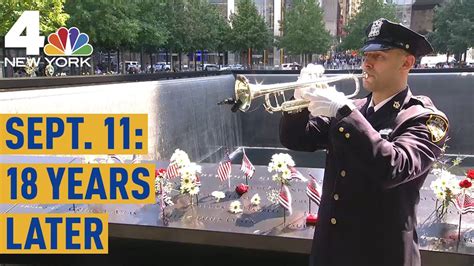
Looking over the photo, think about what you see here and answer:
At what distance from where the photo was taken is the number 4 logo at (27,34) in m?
16.1

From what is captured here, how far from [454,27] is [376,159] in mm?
35990

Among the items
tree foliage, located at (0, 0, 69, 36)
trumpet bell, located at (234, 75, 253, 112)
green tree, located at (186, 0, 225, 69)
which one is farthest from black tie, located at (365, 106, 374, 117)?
green tree, located at (186, 0, 225, 69)

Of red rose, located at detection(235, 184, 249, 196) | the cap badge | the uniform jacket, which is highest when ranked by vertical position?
the cap badge

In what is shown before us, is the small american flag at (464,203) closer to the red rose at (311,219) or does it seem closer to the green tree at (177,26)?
the red rose at (311,219)

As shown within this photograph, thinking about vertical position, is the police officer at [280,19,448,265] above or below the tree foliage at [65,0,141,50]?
below

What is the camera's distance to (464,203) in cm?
357

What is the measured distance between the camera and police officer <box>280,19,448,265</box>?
1772 millimetres

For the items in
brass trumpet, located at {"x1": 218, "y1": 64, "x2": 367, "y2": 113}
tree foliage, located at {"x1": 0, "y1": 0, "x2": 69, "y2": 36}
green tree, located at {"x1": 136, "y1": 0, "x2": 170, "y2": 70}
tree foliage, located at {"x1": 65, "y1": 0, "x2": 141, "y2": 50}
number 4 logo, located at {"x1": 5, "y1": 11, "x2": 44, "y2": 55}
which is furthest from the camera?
green tree, located at {"x1": 136, "y1": 0, "x2": 170, "y2": 70}

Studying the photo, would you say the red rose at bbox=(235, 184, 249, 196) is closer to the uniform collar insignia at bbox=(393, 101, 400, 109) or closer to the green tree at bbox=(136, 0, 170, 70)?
the uniform collar insignia at bbox=(393, 101, 400, 109)

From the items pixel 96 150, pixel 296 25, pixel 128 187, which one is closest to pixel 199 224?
pixel 128 187

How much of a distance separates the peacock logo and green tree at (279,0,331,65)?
24236 mm

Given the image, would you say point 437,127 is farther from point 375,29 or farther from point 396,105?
point 375,29

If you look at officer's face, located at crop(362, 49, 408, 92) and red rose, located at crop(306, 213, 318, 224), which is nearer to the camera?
officer's face, located at crop(362, 49, 408, 92)

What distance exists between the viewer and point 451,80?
19953mm
